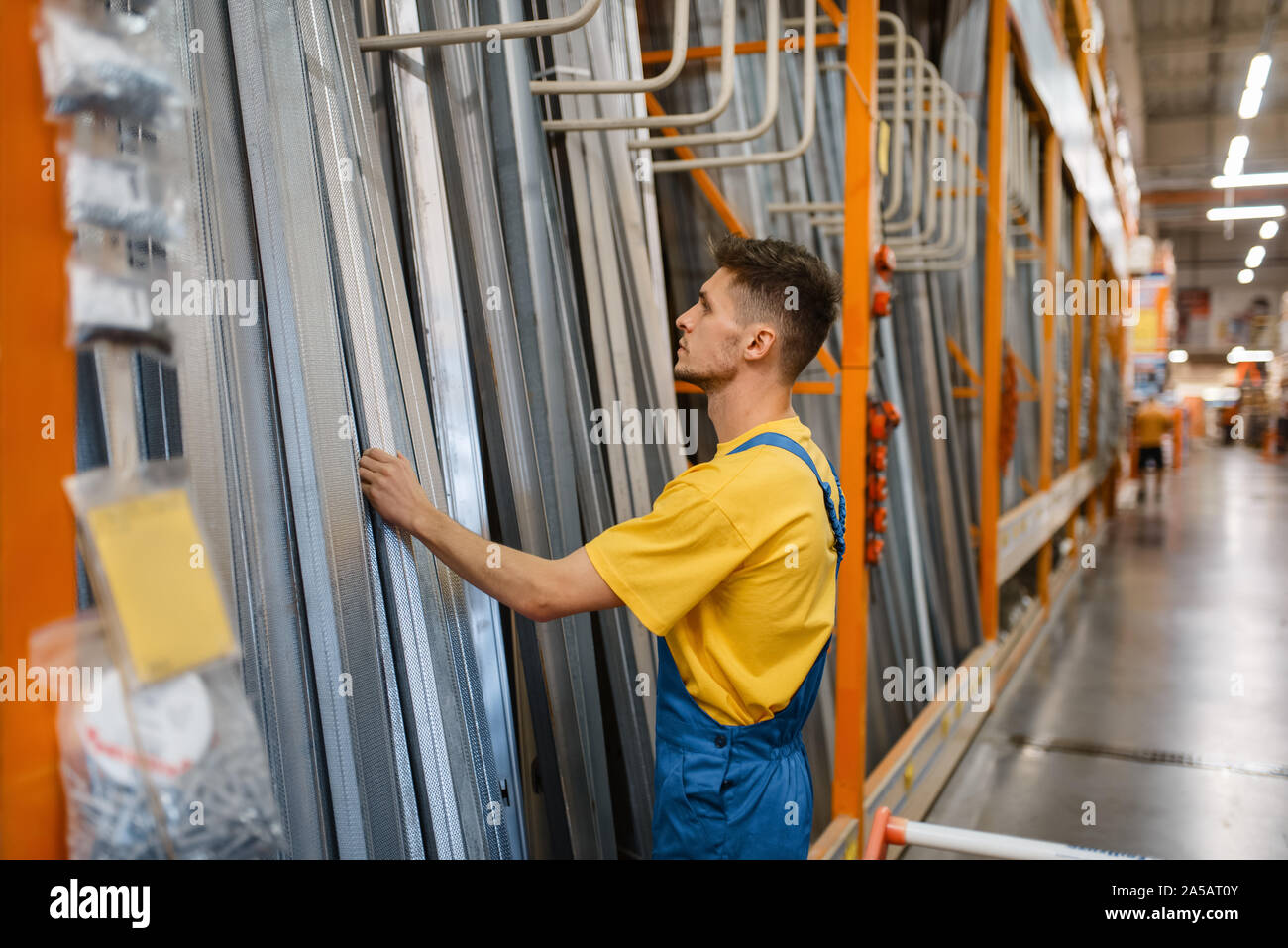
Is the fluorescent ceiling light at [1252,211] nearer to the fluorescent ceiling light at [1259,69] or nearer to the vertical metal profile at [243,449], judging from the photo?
the fluorescent ceiling light at [1259,69]

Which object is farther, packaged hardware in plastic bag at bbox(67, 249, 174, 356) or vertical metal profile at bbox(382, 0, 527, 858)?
vertical metal profile at bbox(382, 0, 527, 858)

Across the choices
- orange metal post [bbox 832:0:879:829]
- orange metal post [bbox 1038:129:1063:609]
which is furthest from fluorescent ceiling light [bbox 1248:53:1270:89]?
orange metal post [bbox 832:0:879:829]

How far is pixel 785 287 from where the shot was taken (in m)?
1.75

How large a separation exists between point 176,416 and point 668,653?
0.93 metres

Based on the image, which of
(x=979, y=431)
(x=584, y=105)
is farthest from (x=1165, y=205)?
(x=584, y=105)

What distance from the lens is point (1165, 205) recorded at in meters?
27.2

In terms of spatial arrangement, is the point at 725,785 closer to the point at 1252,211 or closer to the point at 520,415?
the point at 520,415

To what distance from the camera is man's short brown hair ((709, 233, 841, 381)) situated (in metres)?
1.74

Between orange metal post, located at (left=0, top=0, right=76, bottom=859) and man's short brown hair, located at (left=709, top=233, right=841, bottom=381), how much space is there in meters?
1.09

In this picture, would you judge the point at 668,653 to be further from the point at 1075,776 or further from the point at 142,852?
the point at 1075,776
